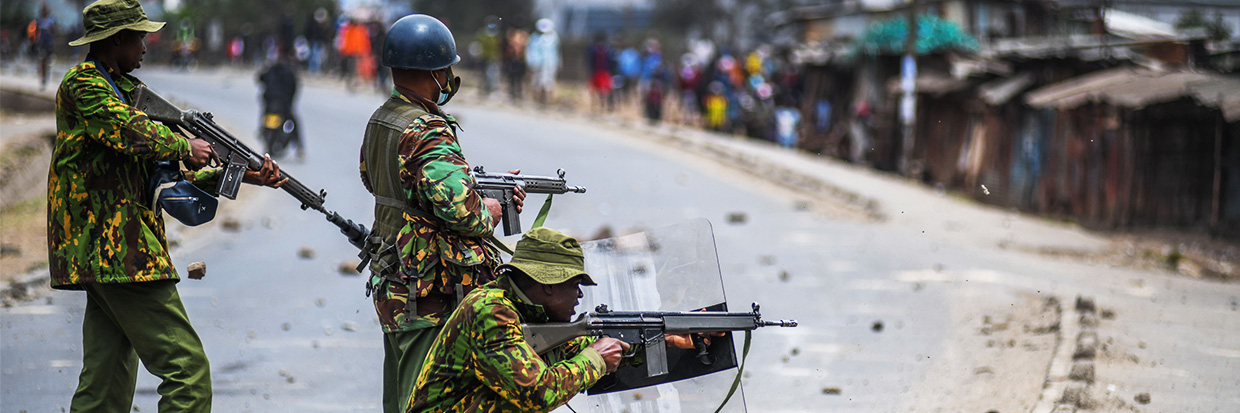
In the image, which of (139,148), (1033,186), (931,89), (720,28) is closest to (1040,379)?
(139,148)

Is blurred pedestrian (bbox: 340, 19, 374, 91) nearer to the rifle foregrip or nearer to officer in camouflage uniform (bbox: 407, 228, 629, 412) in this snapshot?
the rifle foregrip

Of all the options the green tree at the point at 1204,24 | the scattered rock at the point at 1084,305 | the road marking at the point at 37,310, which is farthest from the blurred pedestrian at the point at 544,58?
the road marking at the point at 37,310

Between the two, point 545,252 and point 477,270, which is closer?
point 545,252

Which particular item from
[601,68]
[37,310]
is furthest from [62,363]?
[601,68]

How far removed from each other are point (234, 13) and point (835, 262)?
28.6 meters

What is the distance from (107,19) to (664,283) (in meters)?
1.96

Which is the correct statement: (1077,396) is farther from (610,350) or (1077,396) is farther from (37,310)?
(37,310)

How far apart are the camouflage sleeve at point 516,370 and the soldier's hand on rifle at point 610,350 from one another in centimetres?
13

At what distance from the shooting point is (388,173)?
11.8 feet

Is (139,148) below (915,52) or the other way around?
the other way around

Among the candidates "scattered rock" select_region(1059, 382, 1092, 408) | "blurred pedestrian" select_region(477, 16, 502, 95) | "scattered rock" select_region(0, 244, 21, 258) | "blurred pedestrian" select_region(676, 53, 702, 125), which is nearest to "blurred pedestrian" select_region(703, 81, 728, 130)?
"blurred pedestrian" select_region(676, 53, 702, 125)

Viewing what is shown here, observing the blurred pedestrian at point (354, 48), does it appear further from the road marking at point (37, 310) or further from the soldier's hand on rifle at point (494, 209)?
the soldier's hand on rifle at point (494, 209)

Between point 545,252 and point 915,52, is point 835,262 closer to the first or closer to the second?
point 545,252

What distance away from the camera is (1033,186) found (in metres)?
16.0
